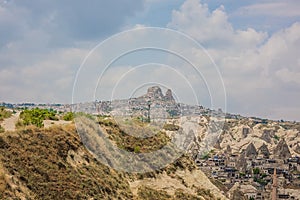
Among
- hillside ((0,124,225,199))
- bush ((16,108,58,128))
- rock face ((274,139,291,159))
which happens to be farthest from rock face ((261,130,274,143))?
hillside ((0,124,225,199))

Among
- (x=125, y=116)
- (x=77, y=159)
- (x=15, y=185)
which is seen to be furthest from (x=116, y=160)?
(x=15, y=185)

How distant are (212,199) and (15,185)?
1566 centimetres

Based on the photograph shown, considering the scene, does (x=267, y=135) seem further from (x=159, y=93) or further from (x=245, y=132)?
(x=159, y=93)

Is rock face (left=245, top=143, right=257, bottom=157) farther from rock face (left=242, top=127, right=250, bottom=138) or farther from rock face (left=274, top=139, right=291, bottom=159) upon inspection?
rock face (left=242, top=127, right=250, bottom=138)

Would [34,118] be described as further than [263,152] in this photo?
No

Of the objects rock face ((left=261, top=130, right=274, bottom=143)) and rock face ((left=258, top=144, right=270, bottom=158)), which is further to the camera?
rock face ((left=261, top=130, right=274, bottom=143))

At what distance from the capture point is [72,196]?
2095 cm

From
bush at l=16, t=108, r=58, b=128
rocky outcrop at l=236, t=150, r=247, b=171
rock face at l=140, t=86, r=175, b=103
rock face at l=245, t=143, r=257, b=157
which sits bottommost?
rocky outcrop at l=236, t=150, r=247, b=171

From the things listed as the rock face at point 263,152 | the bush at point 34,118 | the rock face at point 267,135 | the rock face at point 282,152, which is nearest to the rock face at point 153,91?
the bush at point 34,118

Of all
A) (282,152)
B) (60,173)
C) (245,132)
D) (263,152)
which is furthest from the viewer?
(245,132)

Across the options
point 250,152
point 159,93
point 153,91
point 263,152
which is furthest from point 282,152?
point 153,91

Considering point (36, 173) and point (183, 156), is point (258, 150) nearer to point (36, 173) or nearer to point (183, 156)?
point (183, 156)

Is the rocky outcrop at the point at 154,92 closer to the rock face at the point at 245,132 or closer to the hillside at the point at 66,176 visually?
the hillside at the point at 66,176

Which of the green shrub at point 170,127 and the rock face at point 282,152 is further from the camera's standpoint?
the rock face at point 282,152
